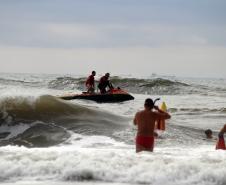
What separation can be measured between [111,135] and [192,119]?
23.2ft

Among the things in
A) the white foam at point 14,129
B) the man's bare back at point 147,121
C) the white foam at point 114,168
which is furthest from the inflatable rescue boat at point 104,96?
the white foam at point 114,168

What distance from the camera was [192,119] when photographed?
798 inches

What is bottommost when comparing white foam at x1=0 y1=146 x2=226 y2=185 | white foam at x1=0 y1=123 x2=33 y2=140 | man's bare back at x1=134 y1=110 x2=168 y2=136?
white foam at x1=0 y1=123 x2=33 y2=140

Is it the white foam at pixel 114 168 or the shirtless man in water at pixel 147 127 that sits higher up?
the shirtless man in water at pixel 147 127

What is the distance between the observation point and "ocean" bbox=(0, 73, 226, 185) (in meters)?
7.39

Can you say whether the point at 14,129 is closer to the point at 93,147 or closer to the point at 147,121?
the point at 93,147

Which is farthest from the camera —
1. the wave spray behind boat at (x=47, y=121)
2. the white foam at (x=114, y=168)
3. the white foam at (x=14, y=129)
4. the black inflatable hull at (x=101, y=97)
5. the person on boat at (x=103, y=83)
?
the black inflatable hull at (x=101, y=97)

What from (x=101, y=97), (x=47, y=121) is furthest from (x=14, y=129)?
(x=101, y=97)

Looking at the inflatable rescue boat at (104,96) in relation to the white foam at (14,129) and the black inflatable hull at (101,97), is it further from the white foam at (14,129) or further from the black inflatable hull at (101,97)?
the white foam at (14,129)

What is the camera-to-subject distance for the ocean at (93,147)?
739cm

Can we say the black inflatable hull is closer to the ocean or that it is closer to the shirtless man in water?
the ocean

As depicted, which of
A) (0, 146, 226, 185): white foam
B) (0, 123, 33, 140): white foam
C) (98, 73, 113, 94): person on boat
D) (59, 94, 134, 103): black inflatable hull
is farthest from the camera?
(59, 94, 134, 103): black inflatable hull

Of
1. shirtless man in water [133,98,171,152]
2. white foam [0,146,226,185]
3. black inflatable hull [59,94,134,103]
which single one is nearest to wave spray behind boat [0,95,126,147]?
shirtless man in water [133,98,171,152]

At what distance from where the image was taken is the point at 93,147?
12.1 meters
